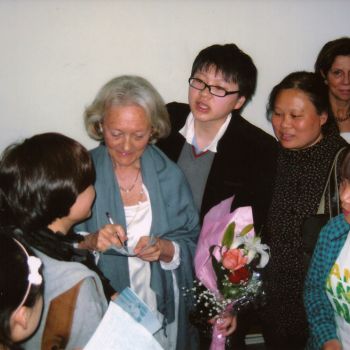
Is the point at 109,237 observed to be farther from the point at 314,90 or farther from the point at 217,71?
the point at 314,90

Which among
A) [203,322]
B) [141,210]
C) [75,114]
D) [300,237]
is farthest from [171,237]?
[75,114]

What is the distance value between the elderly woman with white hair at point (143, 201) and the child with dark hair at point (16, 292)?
27.9 inches

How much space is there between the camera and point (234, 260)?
1479 mm

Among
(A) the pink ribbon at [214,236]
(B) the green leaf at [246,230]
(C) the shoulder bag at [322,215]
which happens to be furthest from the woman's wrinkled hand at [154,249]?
(C) the shoulder bag at [322,215]

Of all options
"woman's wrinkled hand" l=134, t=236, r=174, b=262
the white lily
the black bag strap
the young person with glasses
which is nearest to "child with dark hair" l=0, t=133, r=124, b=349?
"woman's wrinkled hand" l=134, t=236, r=174, b=262

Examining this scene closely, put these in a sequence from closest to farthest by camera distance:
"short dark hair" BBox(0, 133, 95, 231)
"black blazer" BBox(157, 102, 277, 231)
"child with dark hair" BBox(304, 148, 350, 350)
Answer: "short dark hair" BBox(0, 133, 95, 231)
"child with dark hair" BBox(304, 148, 350, 350)
"black blazer" BBox(157, 102, 277, 231)

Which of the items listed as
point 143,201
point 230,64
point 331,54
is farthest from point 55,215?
point 331,54

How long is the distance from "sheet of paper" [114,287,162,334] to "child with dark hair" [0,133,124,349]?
0.27ft

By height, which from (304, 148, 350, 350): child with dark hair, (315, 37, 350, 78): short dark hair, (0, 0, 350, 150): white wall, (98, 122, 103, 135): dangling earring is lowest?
(304, 148, 350, 350): child with dark hair

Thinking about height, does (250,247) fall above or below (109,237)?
below

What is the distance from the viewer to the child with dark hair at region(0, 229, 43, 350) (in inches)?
37.4

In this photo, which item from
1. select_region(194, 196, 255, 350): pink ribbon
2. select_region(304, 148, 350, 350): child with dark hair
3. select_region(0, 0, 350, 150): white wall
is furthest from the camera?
select_region(0, 0, 350, 150): white wall

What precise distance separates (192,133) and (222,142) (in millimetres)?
181

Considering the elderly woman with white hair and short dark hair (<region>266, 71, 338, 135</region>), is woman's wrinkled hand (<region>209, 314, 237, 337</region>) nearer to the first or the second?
the elderly woman with white hair
